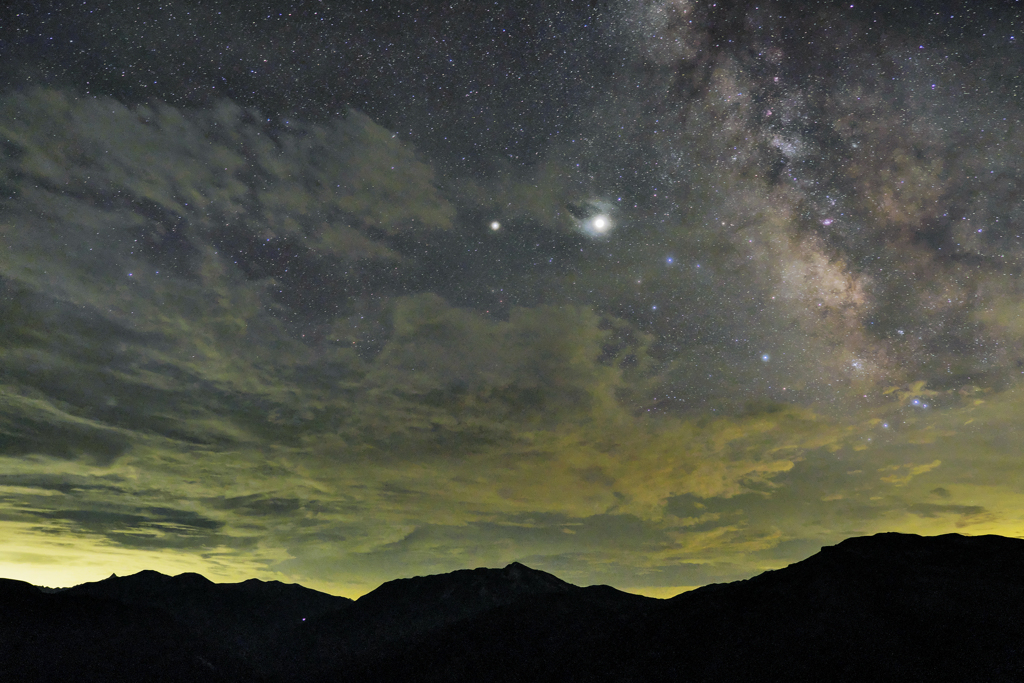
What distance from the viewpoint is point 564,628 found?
299ft

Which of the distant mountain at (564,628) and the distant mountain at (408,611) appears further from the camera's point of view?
the distant mountain at (408,611)

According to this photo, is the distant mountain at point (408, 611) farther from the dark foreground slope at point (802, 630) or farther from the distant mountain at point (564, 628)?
the dark foreground slope at point (802, 630)

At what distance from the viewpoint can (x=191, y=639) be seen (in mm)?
98562

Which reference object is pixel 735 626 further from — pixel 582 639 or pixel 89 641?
pixel 89 641

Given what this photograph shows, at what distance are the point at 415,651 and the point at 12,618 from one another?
6397 cm

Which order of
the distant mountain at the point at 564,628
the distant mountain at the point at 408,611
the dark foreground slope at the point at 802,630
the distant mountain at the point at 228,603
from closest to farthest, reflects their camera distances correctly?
1. the dark foreground slope at the point at 802,630
2. the distant mountain at the point at 564,628
3. the distant mountain at the point at 408,611
4. the distant mountain at the point at 228,603

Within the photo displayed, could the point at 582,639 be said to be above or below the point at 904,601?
below

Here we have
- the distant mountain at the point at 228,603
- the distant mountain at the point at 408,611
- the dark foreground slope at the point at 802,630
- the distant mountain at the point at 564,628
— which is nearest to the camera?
the dark foreground slope at the point at 802,630

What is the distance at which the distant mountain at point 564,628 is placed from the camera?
58188 millimetres

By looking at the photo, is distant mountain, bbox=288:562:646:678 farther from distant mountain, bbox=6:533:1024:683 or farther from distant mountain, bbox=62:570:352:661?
distant mountain, bbox=62:570:352:661

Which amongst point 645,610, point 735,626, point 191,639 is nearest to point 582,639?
point 645,610

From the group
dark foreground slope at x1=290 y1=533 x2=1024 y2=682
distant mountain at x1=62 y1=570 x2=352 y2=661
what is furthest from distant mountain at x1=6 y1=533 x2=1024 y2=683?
distant mountain at x1=62 y1=570 x2=352 y2=661

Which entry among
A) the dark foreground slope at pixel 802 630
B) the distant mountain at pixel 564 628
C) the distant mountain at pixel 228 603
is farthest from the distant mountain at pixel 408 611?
the distant mountain at pixel 228 603

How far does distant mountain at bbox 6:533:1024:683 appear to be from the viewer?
191ft
